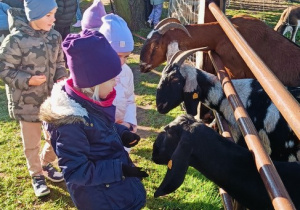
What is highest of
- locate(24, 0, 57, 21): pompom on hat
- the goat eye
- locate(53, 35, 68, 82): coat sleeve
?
locate(24, 0, 57, 21): pompom on hat

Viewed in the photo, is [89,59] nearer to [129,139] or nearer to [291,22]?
[129,139]

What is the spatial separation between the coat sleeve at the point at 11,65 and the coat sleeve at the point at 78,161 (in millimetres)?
1165

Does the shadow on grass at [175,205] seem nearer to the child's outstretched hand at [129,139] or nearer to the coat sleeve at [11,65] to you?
the child's outstretched hand at [129,139]

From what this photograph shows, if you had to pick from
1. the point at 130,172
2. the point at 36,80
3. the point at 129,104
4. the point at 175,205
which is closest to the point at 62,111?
the point at 130,172

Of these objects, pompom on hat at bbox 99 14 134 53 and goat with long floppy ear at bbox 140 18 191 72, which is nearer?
pompom on hat at bbox 99 14 134 53

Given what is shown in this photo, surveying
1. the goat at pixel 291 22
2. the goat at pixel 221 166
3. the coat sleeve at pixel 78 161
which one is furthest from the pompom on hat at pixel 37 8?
the goat at pixel 291 22

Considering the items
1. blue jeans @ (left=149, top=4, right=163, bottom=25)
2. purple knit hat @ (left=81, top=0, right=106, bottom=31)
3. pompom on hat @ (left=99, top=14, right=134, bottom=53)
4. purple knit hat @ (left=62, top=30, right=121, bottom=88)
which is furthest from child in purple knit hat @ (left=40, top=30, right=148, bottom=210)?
blue jeans @ (left=149, top=4, right=163, bottom=25)

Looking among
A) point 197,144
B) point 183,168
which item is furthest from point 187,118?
point 183,168

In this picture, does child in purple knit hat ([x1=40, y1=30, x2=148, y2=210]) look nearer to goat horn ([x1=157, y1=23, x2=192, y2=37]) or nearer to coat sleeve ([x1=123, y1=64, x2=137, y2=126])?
coat sleeve ([x1=123, y1=64, x2=137, y2=126])

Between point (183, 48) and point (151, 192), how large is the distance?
5.48ft

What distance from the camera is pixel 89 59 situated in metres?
1.87

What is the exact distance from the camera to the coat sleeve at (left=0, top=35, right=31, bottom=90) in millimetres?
2828

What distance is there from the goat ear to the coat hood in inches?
23.1

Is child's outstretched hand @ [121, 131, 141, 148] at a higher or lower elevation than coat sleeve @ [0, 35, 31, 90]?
lower
